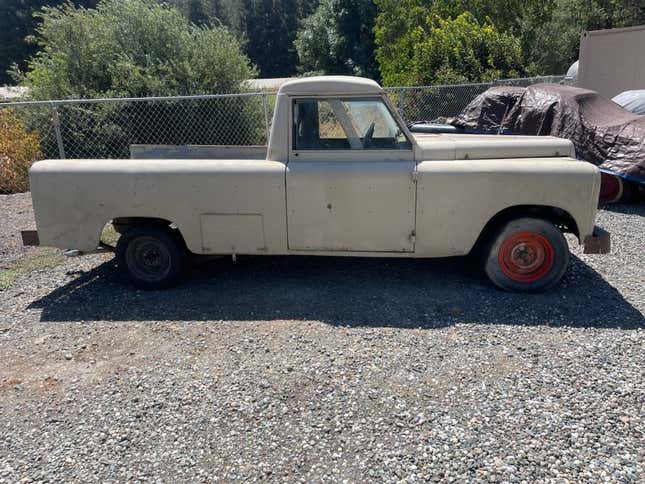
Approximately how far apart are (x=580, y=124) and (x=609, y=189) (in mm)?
1185

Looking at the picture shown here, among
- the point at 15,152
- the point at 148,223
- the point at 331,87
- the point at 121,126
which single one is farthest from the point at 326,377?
the point at 121,126

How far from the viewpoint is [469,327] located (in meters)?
4.25

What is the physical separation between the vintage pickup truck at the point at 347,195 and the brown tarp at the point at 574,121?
12.5 ft

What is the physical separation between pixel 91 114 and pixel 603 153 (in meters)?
9.57

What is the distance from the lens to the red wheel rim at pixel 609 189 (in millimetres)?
8086

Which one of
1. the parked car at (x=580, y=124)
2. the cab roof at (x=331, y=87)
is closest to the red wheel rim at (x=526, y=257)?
the cab roof at (x=331, y=87)

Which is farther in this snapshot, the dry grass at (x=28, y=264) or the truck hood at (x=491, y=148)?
the dry grass at (x=28, y=264)

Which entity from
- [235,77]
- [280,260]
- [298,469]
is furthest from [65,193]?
[235,77]

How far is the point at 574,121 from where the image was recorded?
8609mm

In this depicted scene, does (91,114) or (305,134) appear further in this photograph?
(91,114)

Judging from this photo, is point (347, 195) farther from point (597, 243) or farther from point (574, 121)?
point (574, 121)

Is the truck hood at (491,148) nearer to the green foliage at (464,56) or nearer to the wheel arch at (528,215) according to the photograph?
the wheel arch at (528,215)

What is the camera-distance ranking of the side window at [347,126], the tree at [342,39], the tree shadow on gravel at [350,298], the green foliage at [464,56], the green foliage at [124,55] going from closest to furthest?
the tree shadow on gravel at [350,298] → the side window at [347,126] → the green foliage at [124,55] → the green foliage at [464,56] → the tree at [342,39]

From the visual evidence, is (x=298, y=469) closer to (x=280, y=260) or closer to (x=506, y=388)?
(x=506, y=388)
